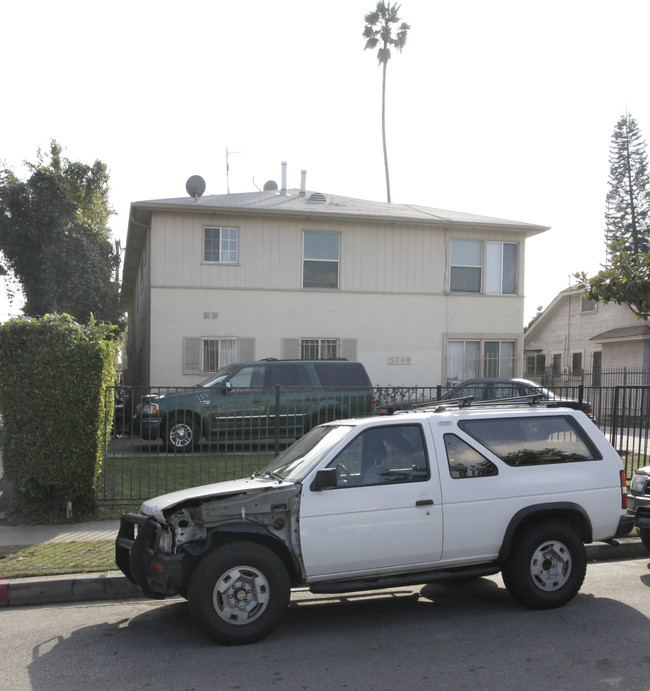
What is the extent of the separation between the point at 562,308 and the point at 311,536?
33.3m

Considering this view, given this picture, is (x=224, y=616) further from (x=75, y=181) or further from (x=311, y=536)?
(x=75, y=181)

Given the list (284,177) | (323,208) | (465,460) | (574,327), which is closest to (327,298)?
(323,208)

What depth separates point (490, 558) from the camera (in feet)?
19.5

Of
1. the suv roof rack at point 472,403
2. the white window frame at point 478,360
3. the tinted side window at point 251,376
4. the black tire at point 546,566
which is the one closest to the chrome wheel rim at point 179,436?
the suv roof rack at point 472,403

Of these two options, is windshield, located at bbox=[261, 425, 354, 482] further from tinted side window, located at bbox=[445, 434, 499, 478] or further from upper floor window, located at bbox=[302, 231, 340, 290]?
upper floor window, located at bbox=[302, 231, 340, 290]

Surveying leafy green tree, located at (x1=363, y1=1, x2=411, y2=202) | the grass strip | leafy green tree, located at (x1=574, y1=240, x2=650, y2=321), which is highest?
leafy green tree, located at (x1=363, y1=1, x2=411, y2=202)

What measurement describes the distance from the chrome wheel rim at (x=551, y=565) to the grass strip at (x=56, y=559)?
158 inches

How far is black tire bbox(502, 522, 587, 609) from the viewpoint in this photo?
234 inches

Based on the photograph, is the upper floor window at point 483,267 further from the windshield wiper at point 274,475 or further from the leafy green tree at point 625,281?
the windshield wiper at point 274,475

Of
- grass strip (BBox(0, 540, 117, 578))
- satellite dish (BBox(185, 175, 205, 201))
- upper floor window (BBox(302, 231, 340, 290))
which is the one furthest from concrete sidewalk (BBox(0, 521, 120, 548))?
satellite dish (BBox(185, 175, 205, 201))

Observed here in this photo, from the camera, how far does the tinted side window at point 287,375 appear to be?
1527 centimetres

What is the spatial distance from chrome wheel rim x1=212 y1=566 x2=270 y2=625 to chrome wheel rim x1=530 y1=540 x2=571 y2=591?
2.33m

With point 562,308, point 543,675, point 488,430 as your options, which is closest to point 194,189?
point 488,430

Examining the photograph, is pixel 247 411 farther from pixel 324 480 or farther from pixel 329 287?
pixel 329 287
